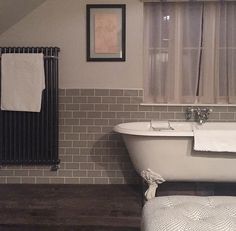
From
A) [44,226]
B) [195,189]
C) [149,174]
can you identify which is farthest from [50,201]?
[195,189]

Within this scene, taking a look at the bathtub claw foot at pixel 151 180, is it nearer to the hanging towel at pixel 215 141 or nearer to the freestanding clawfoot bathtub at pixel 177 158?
the freestanding clawfoot bathtub at pixel 177 158

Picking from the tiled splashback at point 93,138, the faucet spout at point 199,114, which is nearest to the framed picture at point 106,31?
the tiled splashback at point 93,138

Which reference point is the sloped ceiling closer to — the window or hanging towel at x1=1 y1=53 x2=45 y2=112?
hanging towel at x1=1 y1=53 x2=45 y2=112

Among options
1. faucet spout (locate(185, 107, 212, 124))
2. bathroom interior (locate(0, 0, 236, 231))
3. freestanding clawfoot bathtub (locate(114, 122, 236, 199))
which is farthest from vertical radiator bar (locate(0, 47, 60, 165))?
faucet spout (locate(185, 107, 212, 124))

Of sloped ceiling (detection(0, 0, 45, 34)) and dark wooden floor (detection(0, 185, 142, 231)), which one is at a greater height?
sloped ceiling (detection(0, 0, 45, 34))

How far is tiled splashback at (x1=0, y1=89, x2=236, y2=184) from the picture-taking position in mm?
3361

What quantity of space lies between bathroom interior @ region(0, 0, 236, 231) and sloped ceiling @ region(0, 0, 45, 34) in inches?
0.9

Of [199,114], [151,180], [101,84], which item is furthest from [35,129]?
[199,114]

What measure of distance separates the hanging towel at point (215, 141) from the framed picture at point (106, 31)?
125 centimetres

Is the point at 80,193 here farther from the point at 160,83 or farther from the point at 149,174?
the point at 160,83

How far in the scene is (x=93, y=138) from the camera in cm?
340

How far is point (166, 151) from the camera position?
2.64 meters

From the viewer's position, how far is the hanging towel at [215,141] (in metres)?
2.55

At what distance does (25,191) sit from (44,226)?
35.5 inches
